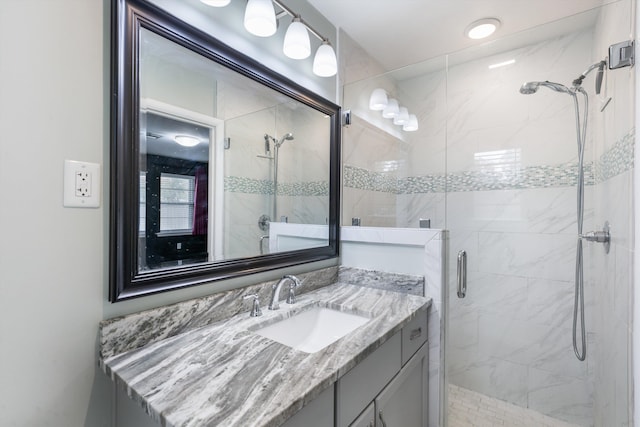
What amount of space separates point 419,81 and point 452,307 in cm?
156

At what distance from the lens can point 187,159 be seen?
42.2 inches

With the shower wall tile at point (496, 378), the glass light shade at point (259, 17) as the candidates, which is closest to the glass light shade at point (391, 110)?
the glass light shade at point (259, 17)

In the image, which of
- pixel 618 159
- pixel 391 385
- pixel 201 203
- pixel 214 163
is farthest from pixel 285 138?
pixel 618 159

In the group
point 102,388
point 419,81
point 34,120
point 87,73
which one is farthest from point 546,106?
point 102,388

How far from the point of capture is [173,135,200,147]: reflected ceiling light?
1.04 meters

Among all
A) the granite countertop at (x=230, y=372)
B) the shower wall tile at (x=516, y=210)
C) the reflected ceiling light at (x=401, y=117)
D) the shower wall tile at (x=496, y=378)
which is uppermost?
the reflected ceiling light at (x=401, y=117)

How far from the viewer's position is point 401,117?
75.8 inches

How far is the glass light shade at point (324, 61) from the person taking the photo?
5.24 feet

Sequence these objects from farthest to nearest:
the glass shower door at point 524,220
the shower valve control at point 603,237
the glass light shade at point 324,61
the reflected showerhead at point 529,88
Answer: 1. the reflected showerhead at point 529,88
2. the glass shower door at point 524,220
3. the glass light shade at point 324,61
4. the shower valve control at point 603,237

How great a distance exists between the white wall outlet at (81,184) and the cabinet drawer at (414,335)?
3.87 feet

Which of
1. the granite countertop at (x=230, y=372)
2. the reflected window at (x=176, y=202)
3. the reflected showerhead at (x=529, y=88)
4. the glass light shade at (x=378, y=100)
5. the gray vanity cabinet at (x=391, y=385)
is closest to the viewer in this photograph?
the granite countertop at (x=230, y=372)

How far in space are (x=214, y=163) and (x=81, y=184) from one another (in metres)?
0.45

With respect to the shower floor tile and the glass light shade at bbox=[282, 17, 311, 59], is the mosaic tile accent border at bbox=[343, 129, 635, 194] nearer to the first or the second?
the glass light shade at bbox=[282, 17, 311, 59]

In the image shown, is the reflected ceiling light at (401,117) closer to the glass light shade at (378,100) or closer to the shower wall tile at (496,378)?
→ the glass light shade at (378,100)
